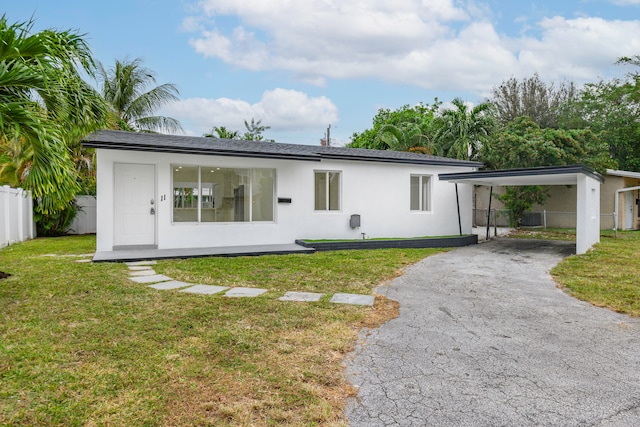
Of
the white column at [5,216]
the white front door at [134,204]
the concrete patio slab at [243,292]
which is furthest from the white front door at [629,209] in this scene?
the white column at [5,216]

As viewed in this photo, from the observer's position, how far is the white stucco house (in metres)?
9.39

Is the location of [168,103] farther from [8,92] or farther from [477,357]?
[477,357]

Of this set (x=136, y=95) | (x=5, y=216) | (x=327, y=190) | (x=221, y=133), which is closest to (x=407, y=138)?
(x=327, y=190)

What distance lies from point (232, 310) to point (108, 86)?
18531 mm

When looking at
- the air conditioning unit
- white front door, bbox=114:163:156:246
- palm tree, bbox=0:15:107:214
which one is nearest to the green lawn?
palm tree, bbox=0:15:107:214

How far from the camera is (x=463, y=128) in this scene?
19578mm

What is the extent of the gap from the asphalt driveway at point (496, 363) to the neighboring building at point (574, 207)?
13.4 meters

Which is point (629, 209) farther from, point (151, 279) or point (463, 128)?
point (151, 279)

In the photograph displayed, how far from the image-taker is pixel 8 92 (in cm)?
538

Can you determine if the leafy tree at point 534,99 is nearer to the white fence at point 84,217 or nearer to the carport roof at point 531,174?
the carport roof at point 531,174

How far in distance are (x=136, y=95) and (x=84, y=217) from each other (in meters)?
7.63

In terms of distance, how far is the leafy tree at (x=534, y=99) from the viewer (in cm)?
2820

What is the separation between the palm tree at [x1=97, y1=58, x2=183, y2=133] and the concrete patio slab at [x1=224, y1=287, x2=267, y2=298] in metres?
15.5

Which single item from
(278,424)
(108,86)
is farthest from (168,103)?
(278,424)
